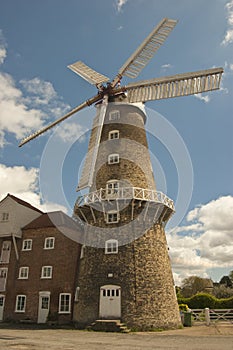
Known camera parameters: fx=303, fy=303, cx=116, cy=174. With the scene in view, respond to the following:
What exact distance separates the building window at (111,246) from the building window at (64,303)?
233 inches

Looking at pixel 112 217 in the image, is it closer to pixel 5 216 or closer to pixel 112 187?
pixel 112 187

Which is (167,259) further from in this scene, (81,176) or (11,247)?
(11,247)

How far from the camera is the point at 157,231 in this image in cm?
1944

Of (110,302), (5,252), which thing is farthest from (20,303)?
(110,302)

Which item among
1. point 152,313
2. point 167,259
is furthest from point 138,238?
point 152,313

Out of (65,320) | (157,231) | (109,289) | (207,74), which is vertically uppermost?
(207,74)

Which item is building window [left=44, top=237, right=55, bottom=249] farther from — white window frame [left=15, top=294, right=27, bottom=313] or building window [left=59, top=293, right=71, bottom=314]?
white window frame [left=15, top=294, right=27, bottom=313]

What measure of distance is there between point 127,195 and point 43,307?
36.3 ft

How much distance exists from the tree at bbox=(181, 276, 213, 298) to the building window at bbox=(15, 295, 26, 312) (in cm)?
4281

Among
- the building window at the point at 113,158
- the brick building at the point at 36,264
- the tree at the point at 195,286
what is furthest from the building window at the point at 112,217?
the tree at the point at 195,286

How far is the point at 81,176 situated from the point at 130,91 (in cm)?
702

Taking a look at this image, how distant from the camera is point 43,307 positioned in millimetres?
22297

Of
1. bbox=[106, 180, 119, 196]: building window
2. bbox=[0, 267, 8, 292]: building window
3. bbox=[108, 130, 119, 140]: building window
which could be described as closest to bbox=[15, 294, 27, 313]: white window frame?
bbox=[0, 267, 8, 292]: building window

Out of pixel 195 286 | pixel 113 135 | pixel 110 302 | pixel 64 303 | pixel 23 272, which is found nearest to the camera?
pixel 110 302
